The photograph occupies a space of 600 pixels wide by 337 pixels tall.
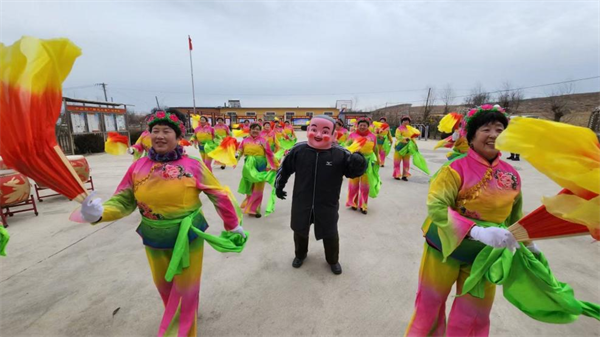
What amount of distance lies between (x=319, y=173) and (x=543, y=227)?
1.89 meters

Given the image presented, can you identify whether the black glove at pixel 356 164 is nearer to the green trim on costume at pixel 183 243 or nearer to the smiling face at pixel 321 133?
the smiling face at pixel 321 133

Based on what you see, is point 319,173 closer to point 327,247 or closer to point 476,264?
point 327,247

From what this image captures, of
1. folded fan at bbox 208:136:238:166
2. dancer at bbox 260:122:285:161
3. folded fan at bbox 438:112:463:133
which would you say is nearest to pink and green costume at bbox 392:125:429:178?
dancer at bbox 260:122:285:161

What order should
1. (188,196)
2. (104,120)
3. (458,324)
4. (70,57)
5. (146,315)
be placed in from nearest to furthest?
(70,57) < (458,324) < (188,196) < (146,315) < (104,120)

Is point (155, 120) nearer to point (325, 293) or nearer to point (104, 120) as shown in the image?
point (325, 293)

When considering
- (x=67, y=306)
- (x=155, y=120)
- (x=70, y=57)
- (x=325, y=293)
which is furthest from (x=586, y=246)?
(x=67, y=306)

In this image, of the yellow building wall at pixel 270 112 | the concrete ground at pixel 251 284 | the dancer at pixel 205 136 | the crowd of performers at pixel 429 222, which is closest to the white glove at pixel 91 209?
the crowd of performers at pixel 429 222

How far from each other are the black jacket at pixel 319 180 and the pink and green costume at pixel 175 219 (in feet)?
3.41

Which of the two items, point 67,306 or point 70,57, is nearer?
point 70,57

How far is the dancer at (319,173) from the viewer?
286 cm

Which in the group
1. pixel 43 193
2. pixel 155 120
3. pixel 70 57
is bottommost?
pixel 43 193

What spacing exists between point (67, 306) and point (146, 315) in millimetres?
881

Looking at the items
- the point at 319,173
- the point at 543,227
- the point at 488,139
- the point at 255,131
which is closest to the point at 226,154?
the point at 255,131

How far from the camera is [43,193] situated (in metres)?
6.71
